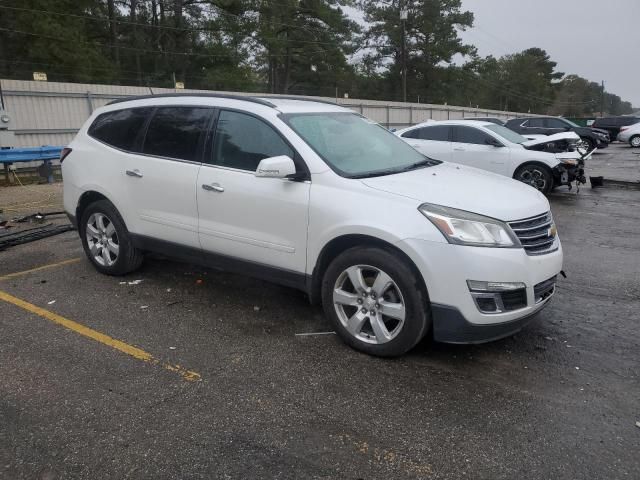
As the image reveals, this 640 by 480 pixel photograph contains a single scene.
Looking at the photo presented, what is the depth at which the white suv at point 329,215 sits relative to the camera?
3.47 metres

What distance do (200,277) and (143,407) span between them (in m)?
2.52

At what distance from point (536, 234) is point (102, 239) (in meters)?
4.17

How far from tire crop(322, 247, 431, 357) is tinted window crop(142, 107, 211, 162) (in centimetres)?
179

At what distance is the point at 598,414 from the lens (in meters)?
3.09

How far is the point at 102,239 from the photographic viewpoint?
5516 mm

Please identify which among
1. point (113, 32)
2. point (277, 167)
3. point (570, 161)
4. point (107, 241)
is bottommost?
point (107, 241)

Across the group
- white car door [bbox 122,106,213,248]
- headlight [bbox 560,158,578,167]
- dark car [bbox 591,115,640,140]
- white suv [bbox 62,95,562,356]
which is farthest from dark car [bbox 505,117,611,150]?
white car door [bbox 122,106,213,248]

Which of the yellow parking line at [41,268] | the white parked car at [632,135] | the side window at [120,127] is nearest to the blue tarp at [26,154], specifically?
the yellow parking line at [41,268]

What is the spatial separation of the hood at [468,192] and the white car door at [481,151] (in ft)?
23.7

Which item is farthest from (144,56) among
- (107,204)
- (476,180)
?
(476,180)

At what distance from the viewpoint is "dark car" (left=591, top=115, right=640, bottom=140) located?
102 feet

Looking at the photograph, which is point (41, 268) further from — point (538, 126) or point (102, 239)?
point (538, 126)

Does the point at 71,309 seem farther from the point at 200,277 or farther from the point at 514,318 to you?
the point at 514,318

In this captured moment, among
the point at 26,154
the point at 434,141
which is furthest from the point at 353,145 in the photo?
the point at 26,154
